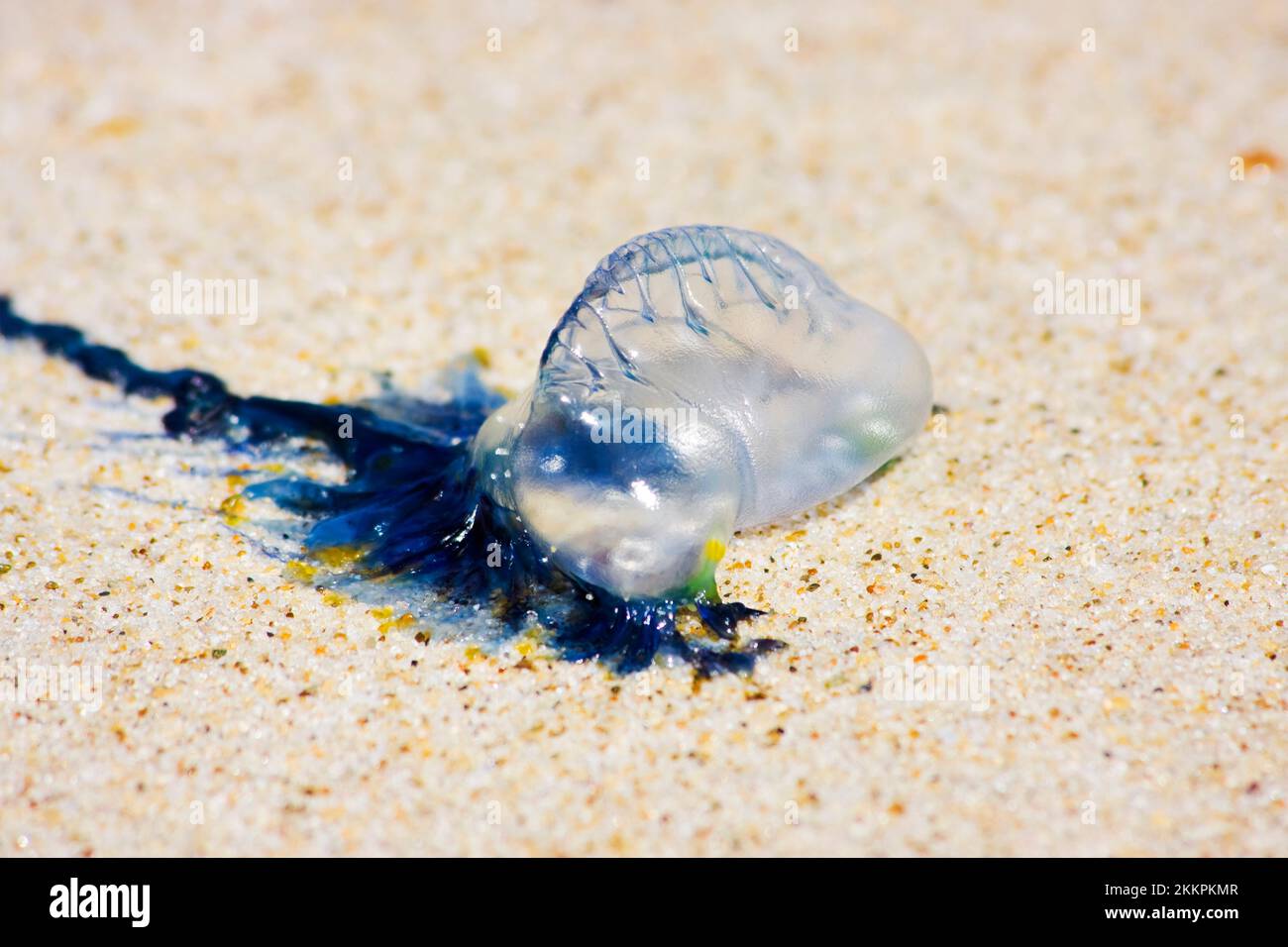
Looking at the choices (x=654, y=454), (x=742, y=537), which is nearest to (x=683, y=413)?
(x=654, y=454)

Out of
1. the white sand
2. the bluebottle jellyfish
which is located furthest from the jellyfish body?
the white sand

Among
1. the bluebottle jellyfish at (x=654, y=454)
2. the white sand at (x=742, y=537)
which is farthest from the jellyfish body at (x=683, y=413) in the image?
the white sand at (x=742, y=537)

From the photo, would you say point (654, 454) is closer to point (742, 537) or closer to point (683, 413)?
point (683, 413)

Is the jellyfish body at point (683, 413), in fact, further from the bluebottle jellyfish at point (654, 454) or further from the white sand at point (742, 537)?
the white sand at point (742, 537)

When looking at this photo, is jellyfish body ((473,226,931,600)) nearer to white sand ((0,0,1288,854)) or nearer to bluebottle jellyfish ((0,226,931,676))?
bluebottle jellyfish ((0,226,931,676))

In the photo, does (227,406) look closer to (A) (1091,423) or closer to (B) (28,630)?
(B) (28,630)

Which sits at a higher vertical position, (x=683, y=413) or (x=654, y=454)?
(x=683, y=413)
